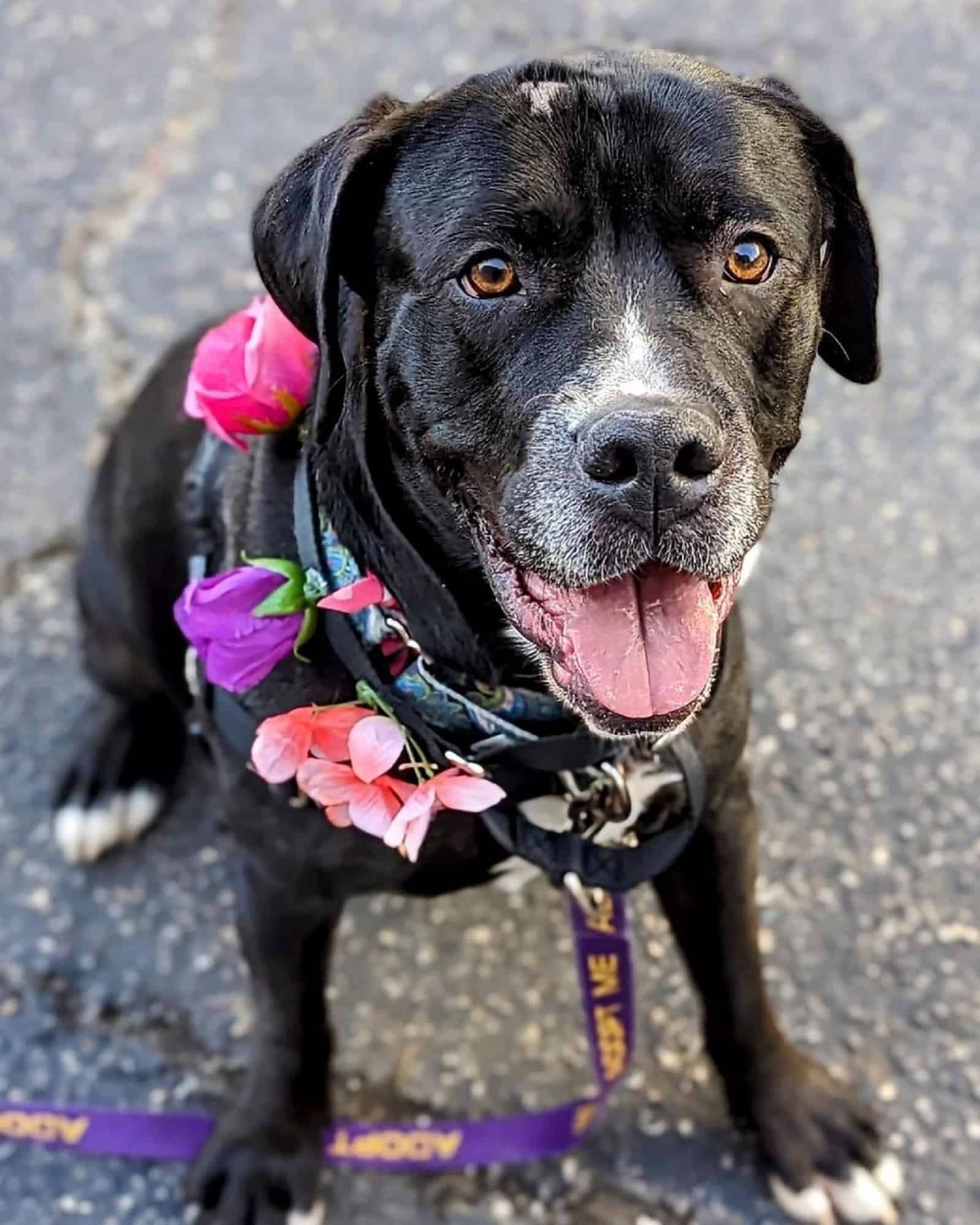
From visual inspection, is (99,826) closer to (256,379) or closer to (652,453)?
(256,379)

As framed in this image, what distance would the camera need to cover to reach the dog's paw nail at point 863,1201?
2.26m

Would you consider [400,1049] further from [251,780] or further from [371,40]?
[371,40]

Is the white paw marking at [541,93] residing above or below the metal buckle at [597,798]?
above

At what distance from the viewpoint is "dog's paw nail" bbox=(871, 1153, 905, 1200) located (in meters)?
2.28

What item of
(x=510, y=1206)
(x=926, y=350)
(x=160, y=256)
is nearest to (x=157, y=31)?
(x=160, y=256)

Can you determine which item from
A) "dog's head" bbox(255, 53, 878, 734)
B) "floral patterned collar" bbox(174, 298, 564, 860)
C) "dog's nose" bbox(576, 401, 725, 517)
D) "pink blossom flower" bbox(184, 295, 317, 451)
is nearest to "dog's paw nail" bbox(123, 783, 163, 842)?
"floral patterned collar" bbox(174, 298, 564, 860)

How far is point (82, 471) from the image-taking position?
3.27 metres

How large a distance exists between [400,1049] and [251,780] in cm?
70

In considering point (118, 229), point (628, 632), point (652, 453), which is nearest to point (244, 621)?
point (628, 632)

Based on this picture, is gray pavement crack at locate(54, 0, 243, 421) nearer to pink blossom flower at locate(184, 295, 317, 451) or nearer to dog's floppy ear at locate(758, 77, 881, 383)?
pink blossom flower at locate(184, 295, 317, 451)

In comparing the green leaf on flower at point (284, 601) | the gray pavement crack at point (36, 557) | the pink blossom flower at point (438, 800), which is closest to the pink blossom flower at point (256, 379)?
the green leaf on flower at point (284, 601)

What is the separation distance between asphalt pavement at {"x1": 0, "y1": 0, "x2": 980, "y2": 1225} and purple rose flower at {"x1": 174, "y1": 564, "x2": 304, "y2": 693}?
36.4 inches

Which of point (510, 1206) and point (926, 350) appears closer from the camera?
point (510, 1206)

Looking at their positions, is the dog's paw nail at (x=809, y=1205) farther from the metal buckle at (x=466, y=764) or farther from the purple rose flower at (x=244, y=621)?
the purple rose flower at (x=244, y=621)
